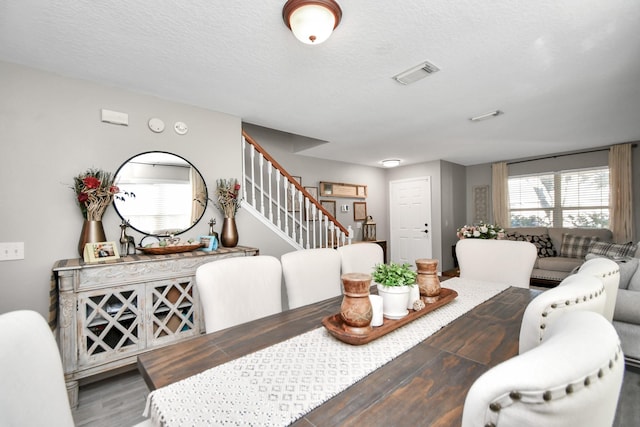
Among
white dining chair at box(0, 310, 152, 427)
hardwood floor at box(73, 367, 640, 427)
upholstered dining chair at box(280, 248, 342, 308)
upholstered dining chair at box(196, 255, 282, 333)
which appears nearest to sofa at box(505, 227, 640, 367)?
hardwood floor at box(73, 367, 640, 427)

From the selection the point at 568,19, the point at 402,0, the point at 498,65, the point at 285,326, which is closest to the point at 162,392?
the point at 285,326

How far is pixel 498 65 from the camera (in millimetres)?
2061

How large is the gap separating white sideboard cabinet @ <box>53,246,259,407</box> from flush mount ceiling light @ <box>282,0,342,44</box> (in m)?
1.80

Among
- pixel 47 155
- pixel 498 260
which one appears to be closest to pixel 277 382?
pixel 498 260

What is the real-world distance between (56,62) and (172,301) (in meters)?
1.91

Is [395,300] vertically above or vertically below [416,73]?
below

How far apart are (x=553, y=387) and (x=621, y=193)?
6115mm

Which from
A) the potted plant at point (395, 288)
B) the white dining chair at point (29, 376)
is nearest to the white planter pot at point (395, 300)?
the potted plant at point (395, 288)

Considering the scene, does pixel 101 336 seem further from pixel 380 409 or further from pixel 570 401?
pixel 570 401

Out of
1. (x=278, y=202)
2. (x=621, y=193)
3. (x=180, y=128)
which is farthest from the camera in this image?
(x=621, y=193)

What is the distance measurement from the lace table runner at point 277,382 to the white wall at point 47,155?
2036 mm

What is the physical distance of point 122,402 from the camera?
1.88 metres

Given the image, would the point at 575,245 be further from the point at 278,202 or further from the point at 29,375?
the point at 29,375

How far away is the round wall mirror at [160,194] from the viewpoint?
239 cm
